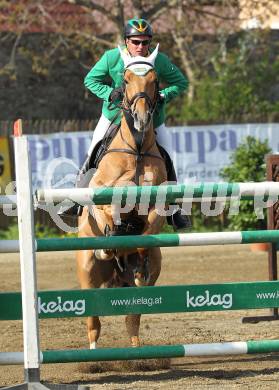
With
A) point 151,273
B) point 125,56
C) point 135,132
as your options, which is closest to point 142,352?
point 151,273

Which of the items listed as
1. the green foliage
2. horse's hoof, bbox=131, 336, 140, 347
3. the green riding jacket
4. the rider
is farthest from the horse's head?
the green foliage

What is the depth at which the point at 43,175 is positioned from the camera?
14750 millimetres

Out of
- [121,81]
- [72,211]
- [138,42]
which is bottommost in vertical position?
[72,211]

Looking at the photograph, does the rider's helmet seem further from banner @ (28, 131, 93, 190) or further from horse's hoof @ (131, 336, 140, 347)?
banner @ (28, 131, 93, 190)

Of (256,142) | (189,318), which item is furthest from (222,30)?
(189,318)

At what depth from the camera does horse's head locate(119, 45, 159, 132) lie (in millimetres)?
6734

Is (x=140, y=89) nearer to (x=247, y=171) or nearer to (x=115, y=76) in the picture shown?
(x=115, y=76)

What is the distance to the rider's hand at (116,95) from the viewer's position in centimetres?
703

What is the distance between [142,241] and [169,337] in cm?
241

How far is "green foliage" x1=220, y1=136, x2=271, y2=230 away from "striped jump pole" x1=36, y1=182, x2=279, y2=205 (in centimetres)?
808

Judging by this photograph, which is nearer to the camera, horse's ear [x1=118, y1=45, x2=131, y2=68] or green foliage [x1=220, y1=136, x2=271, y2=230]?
horse's ear [x1=118, y1=45, x2=131, y2=68]

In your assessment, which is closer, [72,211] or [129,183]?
[129,183]

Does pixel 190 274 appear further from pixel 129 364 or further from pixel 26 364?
pixel 26 364

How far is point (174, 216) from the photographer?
24.1 feet
